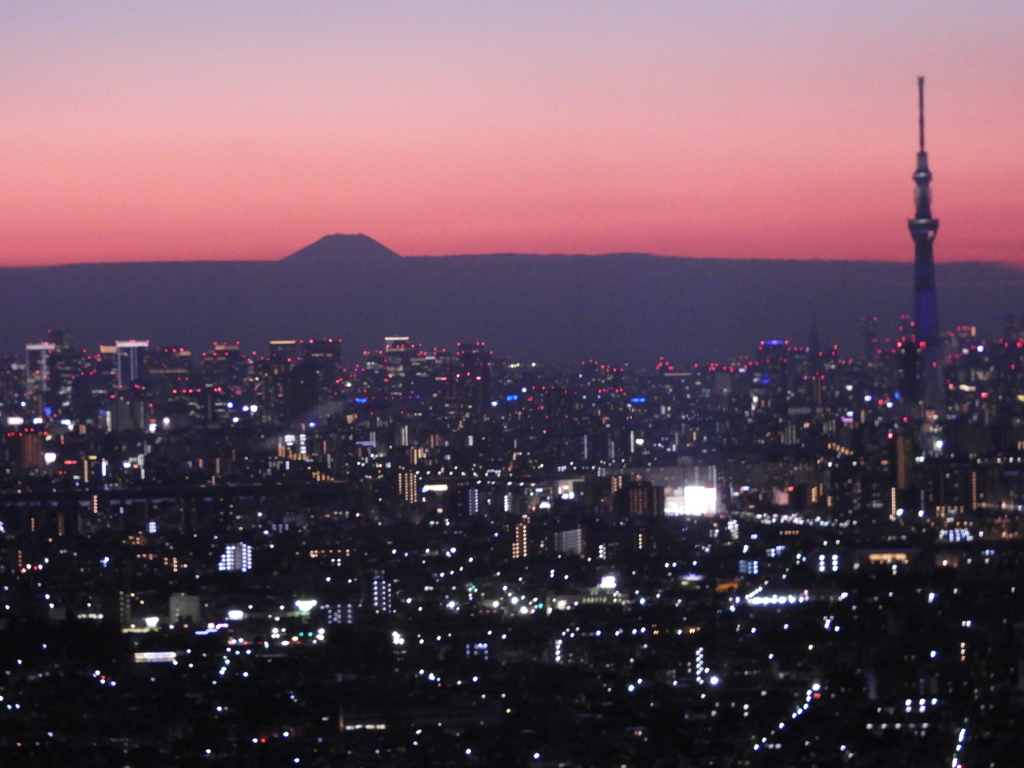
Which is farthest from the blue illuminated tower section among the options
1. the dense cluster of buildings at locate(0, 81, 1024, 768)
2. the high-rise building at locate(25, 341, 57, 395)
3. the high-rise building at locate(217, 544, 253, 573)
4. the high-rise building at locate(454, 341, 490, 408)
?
the high-rise building at locate(25, 341, 57, 395)

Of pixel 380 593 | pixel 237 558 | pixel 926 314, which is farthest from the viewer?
pixel 926 314

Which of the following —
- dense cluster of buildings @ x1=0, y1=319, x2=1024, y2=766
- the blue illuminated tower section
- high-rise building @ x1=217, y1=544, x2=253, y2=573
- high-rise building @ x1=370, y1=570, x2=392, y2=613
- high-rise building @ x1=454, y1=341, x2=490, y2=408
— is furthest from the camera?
high-rise building @ x1=454, y1=341, x2=490, y2=408

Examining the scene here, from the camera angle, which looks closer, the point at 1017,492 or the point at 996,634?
the point at 996,634

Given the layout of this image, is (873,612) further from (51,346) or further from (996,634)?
(51,346)

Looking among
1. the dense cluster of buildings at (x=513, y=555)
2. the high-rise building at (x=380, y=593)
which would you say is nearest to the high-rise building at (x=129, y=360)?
the dense cluster of buildings at (x=513, y=555)

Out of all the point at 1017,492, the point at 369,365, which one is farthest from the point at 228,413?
the point at 1017,492

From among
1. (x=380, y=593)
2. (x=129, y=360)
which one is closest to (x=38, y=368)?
(x=129, y=360)

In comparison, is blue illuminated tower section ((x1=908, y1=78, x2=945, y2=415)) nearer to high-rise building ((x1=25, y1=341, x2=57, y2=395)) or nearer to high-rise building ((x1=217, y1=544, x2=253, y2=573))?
high-rise building ((x1=217, y1=544, x2=253, y2=573))

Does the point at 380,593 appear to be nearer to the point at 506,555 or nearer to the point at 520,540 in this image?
the point at 506,555
